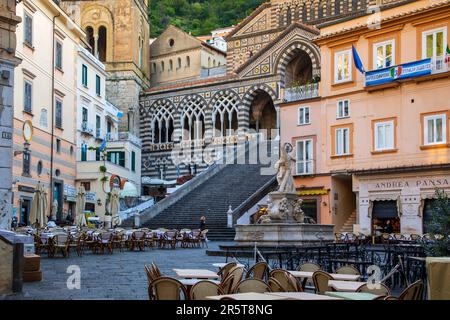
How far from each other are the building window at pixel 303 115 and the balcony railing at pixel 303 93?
60 cm

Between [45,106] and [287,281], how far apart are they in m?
27.2

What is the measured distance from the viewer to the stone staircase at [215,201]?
32531mm

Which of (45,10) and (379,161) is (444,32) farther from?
(45,10)

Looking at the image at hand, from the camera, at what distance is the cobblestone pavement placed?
11180 mm

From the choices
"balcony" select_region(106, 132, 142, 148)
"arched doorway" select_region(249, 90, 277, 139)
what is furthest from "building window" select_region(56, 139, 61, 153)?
"arched doorway" select_region(249, 90, 277, 139)

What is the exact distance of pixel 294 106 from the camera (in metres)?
34.6

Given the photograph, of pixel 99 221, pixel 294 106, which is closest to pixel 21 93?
pixel 99 221

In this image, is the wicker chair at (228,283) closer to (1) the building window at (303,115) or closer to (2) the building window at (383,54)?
(2) the building window at (383,54)

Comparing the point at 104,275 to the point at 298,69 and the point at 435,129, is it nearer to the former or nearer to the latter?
the point at 435,129

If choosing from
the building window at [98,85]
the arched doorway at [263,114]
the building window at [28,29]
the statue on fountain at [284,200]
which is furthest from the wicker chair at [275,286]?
the arched doorway at [263,114]

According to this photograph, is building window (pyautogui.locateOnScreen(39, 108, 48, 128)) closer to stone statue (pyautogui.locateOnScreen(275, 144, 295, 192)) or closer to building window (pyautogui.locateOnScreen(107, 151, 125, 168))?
building window (pyautogui.locateOnScreen(107, 151, 125, 168))

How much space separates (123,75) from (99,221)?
21.3 m


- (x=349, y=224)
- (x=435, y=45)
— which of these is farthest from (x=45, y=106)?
(x=435, y=45)

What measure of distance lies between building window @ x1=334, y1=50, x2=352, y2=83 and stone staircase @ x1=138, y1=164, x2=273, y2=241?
7765 millimetres
